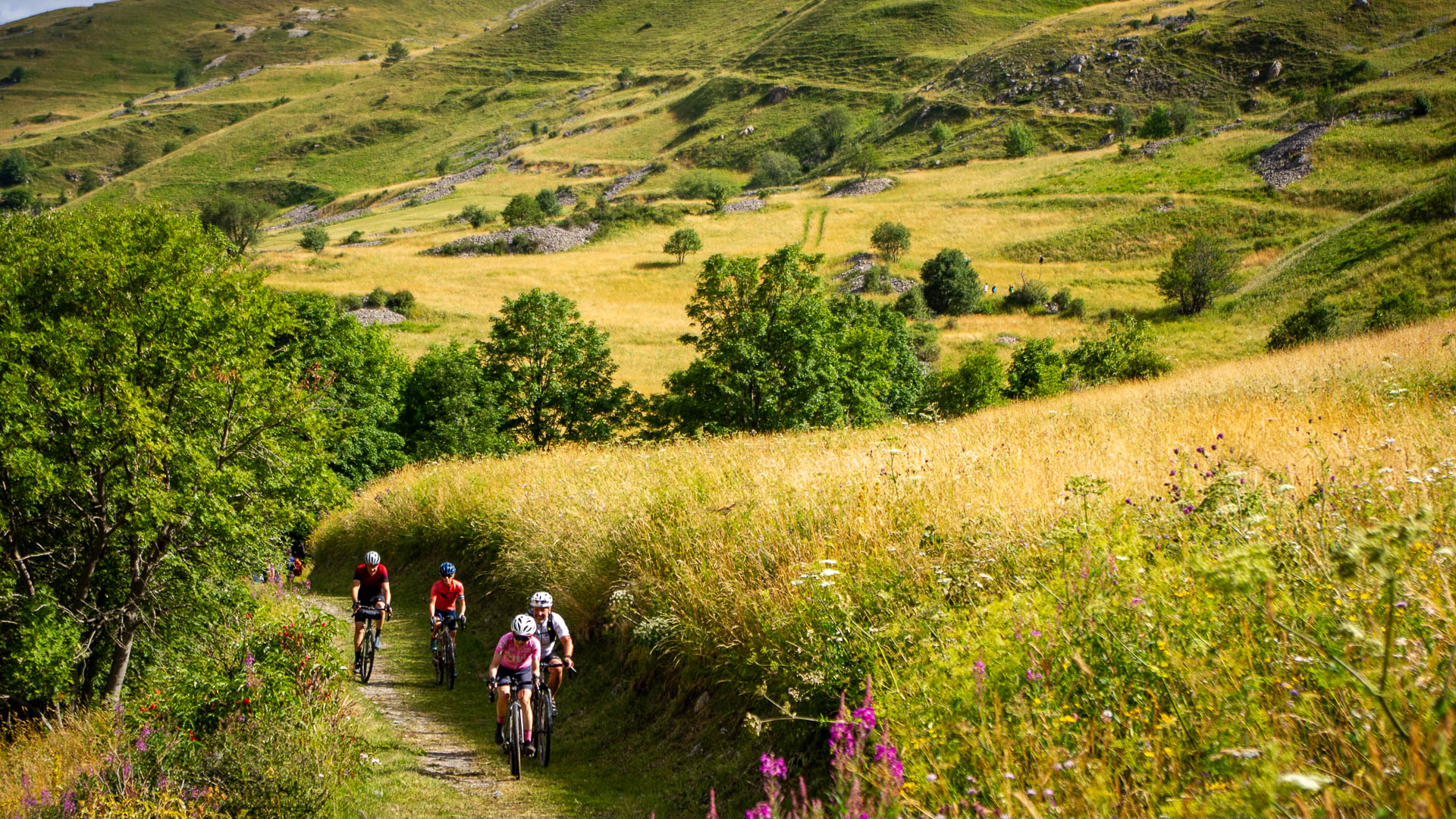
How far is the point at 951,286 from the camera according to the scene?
6575 cm

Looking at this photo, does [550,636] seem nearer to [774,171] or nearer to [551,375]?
[551,375]

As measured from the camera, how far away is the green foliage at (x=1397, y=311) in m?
34.8

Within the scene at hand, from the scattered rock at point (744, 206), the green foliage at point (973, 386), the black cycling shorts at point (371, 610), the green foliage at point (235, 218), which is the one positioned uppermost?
the green foliage at point (235, 218)

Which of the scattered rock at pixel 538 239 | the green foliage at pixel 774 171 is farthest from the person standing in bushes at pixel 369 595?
the green foliage at pixel 774 171

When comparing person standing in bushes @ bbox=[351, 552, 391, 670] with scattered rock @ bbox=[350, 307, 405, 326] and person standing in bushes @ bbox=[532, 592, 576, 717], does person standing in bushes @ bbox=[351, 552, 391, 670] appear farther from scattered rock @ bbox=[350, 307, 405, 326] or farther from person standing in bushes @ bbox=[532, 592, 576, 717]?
scattered rock @ bbox=[350, 307, 405, 326]

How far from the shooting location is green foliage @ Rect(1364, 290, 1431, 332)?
34750 millimetres

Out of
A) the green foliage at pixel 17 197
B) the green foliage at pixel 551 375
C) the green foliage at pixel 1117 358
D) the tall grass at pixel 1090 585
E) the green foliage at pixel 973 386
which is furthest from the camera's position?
the green foliage at pixel 17 197

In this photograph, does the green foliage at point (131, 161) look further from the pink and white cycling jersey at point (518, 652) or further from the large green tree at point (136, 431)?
the pink and white cycling jersey at point (518, 652)

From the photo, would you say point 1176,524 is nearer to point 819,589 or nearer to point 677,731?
point 819,589

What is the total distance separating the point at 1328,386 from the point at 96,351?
22350 mm

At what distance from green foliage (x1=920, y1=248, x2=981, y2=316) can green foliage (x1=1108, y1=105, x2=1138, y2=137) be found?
63846 millimetres

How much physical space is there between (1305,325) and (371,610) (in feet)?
145

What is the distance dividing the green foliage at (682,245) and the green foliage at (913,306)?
83.4 ft

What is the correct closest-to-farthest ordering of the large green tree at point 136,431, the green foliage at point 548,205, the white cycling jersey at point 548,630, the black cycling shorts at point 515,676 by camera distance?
the black cycling shorts at point 515,676, the white cycling jersey at point 548,630, the large green tree at point 136,431, the green foliage at point 548,205
